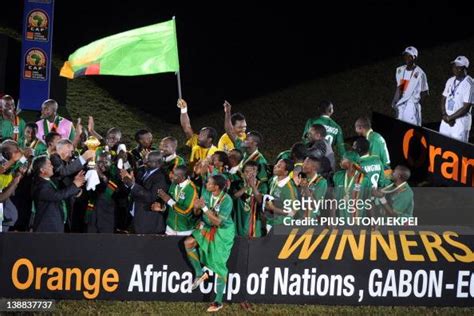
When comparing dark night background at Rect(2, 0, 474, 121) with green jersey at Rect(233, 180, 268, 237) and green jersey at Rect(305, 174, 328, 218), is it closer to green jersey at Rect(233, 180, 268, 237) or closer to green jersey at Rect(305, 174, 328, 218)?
green jersey at Rect(233, 180, 268, 237)

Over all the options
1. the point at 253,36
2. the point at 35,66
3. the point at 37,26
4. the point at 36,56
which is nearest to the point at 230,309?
the point at 35,66

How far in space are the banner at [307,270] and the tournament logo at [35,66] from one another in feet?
25.2

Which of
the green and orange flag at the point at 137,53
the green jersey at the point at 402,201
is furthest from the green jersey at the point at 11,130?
the green jersey at the point at 402,201

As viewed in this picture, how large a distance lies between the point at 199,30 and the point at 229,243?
43.9 feet

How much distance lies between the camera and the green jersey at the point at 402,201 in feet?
49.3

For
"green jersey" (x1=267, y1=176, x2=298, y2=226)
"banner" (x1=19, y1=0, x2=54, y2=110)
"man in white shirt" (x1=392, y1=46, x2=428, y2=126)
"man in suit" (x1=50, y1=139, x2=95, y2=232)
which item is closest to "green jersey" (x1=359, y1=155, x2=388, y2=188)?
"green jersey" (x1=267, y1=176, x2=298, y2=226)

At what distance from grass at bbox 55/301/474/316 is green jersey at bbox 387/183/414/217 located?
1.16 m

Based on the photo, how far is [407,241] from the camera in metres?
14.8

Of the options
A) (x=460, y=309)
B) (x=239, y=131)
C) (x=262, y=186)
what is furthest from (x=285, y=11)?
(x=460, y=309)

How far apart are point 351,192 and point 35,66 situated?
27.4 ft

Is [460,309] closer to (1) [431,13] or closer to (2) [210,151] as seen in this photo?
(2) [210,151]

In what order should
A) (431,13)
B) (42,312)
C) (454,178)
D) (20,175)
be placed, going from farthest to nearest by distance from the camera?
1. (431,13)
2. (454,178)
3. (20,175)
4. (42,312)

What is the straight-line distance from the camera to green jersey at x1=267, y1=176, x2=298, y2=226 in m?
15.1

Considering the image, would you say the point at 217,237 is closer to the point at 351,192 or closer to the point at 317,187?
the point at 317,187
